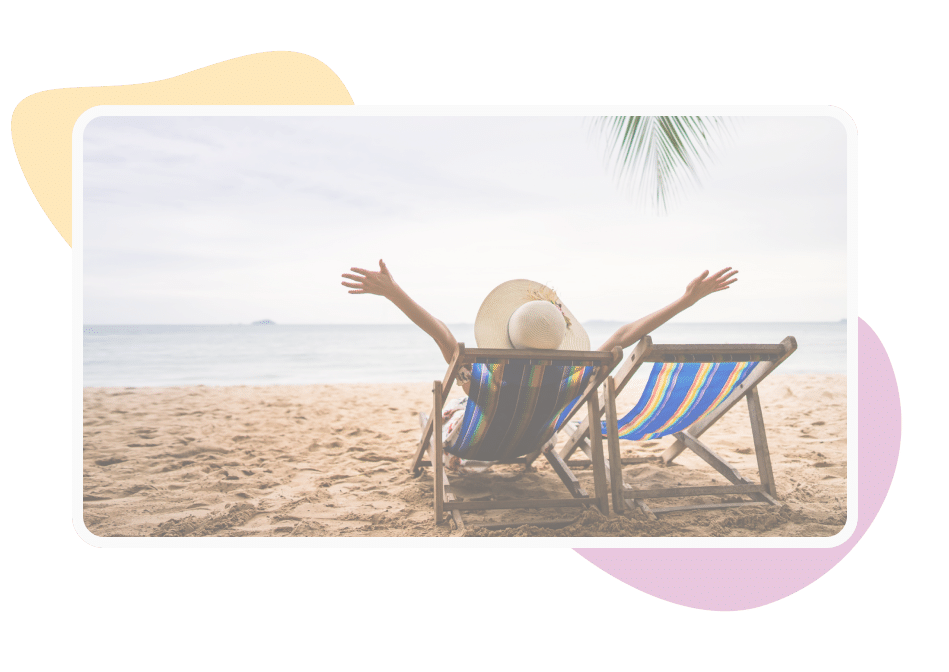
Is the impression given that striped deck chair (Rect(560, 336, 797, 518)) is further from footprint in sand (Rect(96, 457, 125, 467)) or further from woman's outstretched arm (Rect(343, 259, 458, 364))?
footprint in sand (Rect(96, 457, 125, 467))

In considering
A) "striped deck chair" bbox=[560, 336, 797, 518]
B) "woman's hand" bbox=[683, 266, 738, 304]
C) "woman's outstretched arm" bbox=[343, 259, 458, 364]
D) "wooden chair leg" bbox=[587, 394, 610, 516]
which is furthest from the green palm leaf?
"woman's outstretched arm" bbox=[343, 259, 458, 364]

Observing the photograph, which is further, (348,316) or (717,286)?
(348,316)

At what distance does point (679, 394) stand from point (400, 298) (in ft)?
5.05

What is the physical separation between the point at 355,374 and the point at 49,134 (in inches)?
436

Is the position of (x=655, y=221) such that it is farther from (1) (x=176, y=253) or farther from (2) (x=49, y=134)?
(2) (x=49, y=134)

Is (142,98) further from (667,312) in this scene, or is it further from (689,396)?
(689,396)

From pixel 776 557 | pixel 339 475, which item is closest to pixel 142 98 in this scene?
pixel 339 475

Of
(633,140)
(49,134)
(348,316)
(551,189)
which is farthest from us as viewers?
(348,316)

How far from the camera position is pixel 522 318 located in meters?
3.00

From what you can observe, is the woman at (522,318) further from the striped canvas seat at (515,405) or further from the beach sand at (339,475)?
the beach sand at (339,475)

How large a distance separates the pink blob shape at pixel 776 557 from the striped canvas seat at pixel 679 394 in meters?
0.56

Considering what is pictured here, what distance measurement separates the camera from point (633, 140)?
391 centimetres

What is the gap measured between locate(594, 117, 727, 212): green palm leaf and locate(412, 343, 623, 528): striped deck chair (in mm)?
1492

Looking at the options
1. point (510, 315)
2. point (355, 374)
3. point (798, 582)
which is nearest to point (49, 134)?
point (510, 315)
